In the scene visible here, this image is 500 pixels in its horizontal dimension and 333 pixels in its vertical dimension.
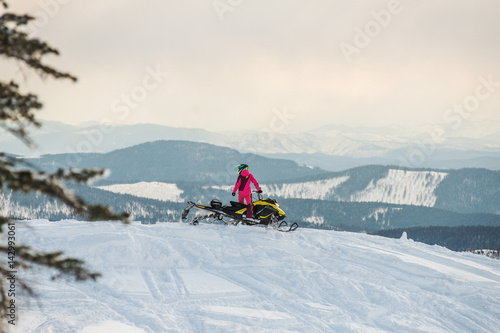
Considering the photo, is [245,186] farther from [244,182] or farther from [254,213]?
[254,213]

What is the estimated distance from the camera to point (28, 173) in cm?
363

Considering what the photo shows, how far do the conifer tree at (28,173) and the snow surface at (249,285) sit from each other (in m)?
5.34

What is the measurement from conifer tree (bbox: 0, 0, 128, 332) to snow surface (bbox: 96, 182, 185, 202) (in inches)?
6517

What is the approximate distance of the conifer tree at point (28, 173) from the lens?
3658mm

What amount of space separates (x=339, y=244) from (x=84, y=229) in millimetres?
8799

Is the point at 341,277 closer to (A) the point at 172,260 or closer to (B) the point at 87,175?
(A) the point at 172,260

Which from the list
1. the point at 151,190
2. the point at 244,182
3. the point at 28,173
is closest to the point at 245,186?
the point at 244,182

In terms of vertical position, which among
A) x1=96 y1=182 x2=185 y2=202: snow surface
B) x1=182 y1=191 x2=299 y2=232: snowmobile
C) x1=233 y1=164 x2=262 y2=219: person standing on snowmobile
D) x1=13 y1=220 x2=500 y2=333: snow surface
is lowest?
x1=96 y1=182 x2=185 y2=202: snow surface

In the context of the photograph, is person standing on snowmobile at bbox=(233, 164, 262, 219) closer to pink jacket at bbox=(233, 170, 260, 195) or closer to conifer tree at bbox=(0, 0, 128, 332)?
pink jacket at bbox=(233, 170, 260, 195)

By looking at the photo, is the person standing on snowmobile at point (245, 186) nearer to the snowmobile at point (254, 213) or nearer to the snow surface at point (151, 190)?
the snowmobile at point (254, 213)

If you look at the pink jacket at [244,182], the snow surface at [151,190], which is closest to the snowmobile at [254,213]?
the pink jacket at [244,182]

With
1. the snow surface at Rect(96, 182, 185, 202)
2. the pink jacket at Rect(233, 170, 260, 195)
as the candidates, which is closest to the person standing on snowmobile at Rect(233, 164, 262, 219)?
the pink jacket at Rect(233, 170, 260, 195)

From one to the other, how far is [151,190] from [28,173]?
179057 mm

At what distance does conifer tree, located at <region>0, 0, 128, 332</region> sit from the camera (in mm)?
3658
